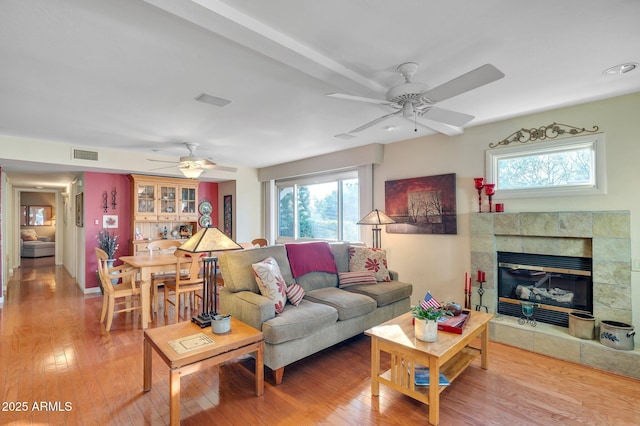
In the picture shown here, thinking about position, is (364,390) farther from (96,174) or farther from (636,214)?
(96,174)

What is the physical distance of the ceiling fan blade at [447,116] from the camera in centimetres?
243

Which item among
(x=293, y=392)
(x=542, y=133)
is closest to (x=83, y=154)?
(x=293, y=392)

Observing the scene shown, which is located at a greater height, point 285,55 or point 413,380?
point 285,55

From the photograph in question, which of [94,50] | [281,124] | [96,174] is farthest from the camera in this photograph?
[96,174]

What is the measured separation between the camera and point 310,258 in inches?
146

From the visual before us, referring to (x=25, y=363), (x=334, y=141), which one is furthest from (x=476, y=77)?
(x=25, y=363)

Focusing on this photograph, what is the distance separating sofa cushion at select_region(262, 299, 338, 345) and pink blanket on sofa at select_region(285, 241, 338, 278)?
0.60m

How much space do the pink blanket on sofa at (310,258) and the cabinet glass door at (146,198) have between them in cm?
372

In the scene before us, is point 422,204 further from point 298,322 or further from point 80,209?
point 80,209

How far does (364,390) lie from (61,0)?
317 centimetres

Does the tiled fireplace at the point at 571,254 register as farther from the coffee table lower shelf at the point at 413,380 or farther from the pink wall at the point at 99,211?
the pink wall at the point at 99,211

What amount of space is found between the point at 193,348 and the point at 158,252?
11.6 feet

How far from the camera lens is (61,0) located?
157 centimetres

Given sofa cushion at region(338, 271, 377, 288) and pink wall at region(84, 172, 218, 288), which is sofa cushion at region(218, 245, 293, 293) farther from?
pink wall at region(84, 172, 218, 288)
